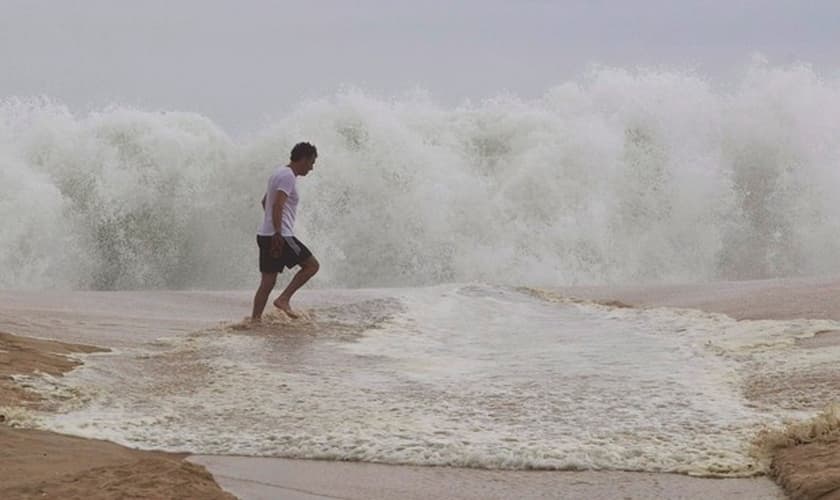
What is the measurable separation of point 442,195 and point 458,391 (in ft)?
39.0

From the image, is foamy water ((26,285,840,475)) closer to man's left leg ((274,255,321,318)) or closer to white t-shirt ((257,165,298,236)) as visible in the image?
man's left leg ((274,255,321,318))

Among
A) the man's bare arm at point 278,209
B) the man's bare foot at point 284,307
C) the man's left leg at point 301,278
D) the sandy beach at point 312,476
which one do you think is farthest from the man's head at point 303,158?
the sandy beach at point 312,476

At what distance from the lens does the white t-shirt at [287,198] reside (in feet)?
28.7

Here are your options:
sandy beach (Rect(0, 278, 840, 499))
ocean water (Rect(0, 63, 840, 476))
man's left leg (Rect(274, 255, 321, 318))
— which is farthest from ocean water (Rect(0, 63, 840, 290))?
sandy beach (Rect(0, 278, 840, 499))

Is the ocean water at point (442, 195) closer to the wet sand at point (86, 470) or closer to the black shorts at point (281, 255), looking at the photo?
the black shorts at point (281, 255)

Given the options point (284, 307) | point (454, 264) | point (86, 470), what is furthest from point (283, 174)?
point (454, 264)

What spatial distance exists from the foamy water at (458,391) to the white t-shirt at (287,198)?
77 centimetres

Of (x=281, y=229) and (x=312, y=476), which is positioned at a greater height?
(x=281, y=229)

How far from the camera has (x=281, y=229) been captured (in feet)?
28.8

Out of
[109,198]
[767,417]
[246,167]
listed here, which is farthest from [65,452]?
[246,167]

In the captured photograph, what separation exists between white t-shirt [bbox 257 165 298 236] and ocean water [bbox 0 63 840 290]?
6.89 meters

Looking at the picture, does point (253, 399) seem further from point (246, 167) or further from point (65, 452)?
point (246, 167)

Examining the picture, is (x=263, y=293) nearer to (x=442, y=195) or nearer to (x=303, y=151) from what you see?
(x=303, y=151)

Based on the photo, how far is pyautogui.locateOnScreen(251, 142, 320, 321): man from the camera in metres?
8.73
